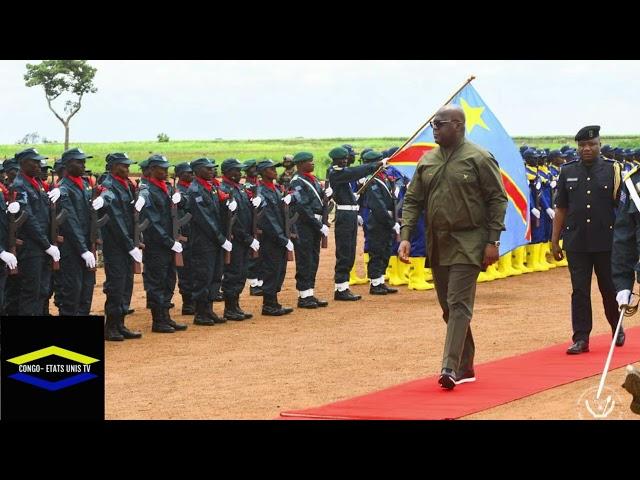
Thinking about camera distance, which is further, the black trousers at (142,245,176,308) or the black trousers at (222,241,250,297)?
the black trousers at (222,241,250,297)

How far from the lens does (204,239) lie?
1566 centimetres

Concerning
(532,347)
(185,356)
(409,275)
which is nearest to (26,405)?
(185,356)

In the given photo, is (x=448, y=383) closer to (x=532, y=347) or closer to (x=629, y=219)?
(x=629, y=219)

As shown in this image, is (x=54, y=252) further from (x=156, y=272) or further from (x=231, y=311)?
(x=231, y=311)

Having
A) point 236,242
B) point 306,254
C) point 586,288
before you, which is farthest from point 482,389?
point 306,254

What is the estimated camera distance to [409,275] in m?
20.1

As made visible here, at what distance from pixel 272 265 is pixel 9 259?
4.45 m

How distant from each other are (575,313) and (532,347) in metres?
1.13

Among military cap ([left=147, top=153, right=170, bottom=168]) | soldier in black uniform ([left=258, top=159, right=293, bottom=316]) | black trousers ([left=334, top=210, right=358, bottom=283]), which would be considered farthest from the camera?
black trousers ([left=334, top=210, right=358, bottom=283])

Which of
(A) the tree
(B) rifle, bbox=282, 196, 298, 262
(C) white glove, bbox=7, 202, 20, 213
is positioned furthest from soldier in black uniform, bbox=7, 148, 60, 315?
(A) the tree

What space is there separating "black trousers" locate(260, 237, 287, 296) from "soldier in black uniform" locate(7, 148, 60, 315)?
12.0ft

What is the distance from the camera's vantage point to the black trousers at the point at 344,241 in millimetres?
18266

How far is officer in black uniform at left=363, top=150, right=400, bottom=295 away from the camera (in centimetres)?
1923

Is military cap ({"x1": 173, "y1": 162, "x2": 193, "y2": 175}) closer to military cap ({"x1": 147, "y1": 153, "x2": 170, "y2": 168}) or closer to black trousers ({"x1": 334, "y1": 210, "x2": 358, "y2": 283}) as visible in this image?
military cap ({"x1": 147, "y1": 153, "x2": 170, "y2": 168})
